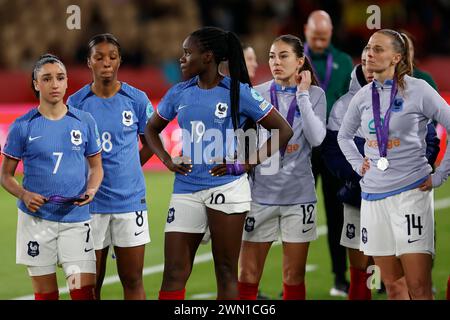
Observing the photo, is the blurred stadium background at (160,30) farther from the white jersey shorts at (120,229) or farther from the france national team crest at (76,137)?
the france national team crest at (76,137)

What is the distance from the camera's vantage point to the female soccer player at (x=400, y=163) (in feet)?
21.0

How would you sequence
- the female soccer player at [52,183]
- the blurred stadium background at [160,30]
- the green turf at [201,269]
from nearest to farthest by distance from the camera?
the female soccer player at [52,183] → the green turf at [201,269] → the blurred stadium background at [160,30]

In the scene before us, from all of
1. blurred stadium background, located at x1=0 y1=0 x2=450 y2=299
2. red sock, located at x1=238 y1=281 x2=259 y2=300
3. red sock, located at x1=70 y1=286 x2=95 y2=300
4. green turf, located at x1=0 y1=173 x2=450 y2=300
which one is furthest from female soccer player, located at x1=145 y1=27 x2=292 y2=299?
blurred stadium background, located at x1=0 y1=0 x2=450 y2=299

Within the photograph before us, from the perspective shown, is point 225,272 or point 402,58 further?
point 402,58

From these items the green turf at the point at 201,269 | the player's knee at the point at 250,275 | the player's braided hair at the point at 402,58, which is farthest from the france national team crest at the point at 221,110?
the green turf at the point at 201,269

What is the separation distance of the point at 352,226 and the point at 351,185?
292 millimetres

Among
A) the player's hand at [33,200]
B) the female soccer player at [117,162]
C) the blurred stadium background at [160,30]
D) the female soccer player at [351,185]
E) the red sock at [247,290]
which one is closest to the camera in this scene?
the player's hand at [33,200]

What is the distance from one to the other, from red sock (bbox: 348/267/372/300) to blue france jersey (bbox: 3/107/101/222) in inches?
88.0

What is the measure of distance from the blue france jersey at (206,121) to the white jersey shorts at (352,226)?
1.35 metres

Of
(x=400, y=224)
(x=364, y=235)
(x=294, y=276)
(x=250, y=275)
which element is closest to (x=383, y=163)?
(x=400, y=224)

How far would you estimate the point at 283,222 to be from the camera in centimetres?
728

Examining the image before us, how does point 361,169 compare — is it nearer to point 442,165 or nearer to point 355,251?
point 442,165

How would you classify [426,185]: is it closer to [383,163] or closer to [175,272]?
[383,163]

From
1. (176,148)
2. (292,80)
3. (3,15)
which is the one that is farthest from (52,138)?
(3,15)
